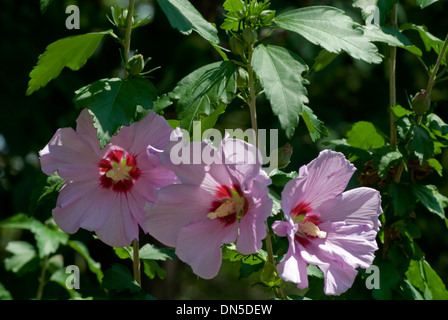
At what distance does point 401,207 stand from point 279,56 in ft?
1.50

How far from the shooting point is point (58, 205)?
3.41 ft

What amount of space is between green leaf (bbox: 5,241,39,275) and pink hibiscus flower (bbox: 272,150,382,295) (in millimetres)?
979

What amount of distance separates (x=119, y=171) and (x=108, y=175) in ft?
0.06

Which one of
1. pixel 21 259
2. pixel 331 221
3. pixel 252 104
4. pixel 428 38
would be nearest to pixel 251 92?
pixel 252 104

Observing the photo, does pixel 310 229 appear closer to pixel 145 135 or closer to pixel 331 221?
pixel 331 221

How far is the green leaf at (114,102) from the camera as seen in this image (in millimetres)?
966

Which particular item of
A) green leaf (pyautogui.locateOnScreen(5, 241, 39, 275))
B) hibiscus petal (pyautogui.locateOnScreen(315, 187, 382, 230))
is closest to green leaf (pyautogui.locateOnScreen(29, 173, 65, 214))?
hibiscus petal (pyautogui.locateOnScreen(315, 187, 382, 230))

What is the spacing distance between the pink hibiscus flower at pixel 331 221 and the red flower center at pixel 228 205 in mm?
75

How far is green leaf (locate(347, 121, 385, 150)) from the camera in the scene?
4.63 feet

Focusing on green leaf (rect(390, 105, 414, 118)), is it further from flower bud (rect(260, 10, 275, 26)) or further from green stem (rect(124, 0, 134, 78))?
green stem (rect(124, 0, 134, 78))

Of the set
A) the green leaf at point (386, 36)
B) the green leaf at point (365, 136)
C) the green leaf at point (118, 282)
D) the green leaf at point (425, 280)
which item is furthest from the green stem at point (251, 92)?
the green leaf at point (425, 280)

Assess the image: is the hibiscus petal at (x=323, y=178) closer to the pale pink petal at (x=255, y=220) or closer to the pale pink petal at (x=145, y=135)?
the pale pink petal at (x=255, y=220)

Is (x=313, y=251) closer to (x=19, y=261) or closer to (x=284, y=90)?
(x=284, y=90)
